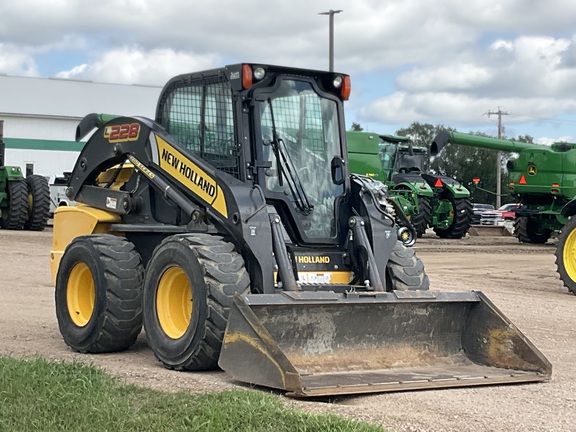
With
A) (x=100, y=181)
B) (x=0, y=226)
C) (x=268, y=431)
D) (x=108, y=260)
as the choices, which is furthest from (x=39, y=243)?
(x=268, y=431)

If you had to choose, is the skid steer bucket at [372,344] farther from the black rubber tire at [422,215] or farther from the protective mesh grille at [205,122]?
the black rubber tire at [422,215]

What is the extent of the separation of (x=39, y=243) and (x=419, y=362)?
1526cm

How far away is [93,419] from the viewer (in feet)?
19.3

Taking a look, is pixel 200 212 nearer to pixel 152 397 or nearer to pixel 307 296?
pixel 307 296

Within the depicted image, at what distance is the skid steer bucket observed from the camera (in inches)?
275

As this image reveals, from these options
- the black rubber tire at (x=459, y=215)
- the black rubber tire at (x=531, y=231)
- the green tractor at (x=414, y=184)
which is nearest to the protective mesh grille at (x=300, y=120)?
the green tractor at (x=414, y=184)

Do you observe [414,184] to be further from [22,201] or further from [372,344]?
[372,344]

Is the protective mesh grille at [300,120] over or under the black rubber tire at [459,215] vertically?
over

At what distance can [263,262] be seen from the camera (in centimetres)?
774

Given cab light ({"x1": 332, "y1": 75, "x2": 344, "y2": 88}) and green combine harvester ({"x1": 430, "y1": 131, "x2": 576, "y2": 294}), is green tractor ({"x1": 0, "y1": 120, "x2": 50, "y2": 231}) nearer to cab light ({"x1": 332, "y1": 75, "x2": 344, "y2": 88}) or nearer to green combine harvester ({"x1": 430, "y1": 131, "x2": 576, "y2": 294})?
green combine harvester ({"x1": 430, "y1": 131, "x2": 576, "y2": 294})

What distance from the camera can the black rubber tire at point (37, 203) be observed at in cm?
2605

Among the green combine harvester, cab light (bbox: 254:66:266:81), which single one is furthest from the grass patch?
the green combine harvester

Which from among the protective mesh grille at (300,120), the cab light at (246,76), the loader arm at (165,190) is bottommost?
the loader arm at (165,190)

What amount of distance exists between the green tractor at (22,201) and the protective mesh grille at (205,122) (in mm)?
17449
